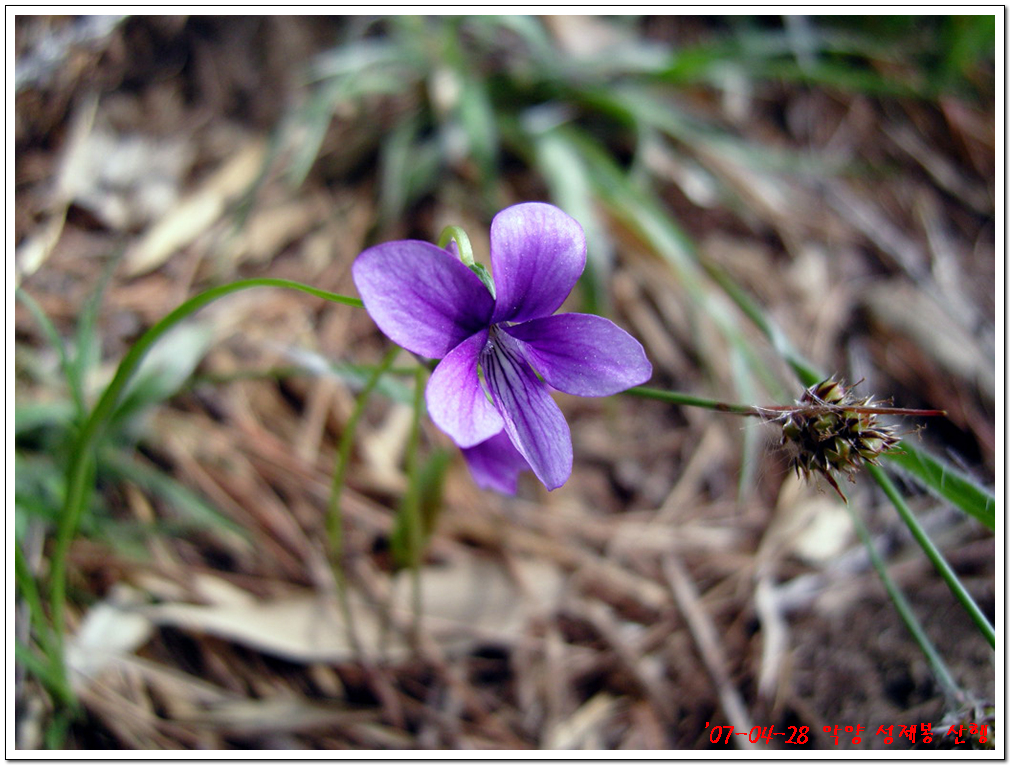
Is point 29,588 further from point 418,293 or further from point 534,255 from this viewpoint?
point 534,255

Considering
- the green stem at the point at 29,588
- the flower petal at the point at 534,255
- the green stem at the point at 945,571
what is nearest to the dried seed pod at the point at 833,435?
the green stem at the point at 945,571

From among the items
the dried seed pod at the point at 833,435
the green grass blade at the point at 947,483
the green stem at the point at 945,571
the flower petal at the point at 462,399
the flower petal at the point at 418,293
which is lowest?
the green stem at the point at 945,571

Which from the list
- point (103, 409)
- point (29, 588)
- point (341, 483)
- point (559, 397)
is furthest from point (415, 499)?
point (559, 397)

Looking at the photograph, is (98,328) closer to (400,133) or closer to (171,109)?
(171,109)

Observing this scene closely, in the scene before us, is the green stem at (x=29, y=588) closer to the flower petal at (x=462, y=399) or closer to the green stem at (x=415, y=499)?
the green stem at (x=415, y=499)
